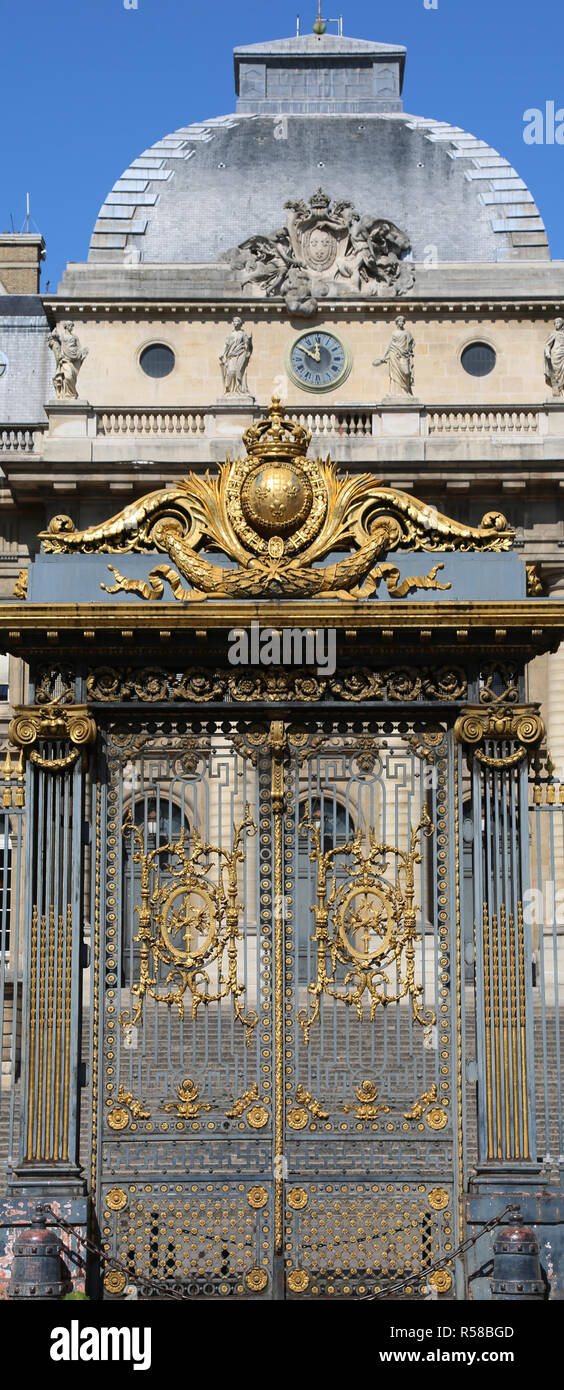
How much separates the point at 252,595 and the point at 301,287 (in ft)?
75.2

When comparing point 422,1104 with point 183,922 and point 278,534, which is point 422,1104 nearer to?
point 183,922

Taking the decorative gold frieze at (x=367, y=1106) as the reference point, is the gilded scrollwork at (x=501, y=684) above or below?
above

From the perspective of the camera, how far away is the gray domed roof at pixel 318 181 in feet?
118

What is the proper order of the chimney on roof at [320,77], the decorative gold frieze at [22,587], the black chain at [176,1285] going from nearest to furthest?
the black chain at [176,1285] → the decorative gold frieze at [22,587] → the chimney on roof at [320,77]

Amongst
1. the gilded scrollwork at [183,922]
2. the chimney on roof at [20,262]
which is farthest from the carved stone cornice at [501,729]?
the chimney on roof at [20,262]

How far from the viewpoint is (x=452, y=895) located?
11969 mm

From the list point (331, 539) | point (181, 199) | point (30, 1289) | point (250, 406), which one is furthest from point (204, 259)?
point (30, 1289)

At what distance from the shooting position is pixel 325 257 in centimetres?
3428

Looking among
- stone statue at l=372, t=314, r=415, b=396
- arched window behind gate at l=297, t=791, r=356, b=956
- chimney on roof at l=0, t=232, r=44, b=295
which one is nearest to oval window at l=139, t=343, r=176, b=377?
stone statue at l=372, t=314, r=415, b=396

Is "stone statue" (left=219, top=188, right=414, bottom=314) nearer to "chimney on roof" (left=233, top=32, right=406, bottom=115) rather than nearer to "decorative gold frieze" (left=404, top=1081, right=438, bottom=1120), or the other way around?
"chimney on roof" (left=233, top=32, right=406, bottom=115)

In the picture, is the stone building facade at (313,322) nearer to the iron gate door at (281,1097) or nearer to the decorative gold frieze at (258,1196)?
the iron gate door at (281,1097)

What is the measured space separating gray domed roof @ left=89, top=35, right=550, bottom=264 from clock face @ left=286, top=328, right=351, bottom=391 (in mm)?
2639

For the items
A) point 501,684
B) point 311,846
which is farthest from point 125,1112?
point 501,684

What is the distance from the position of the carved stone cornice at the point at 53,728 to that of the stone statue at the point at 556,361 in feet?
75.8
